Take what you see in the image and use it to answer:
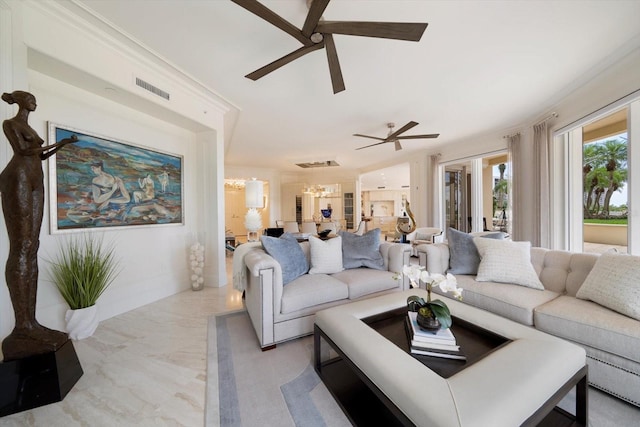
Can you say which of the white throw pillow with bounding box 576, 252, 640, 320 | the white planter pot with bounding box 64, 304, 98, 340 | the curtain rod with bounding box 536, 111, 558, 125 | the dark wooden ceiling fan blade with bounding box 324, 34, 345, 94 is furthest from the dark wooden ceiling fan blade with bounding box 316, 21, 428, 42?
the curtain rod with bounding box 536, 111, 558, 125

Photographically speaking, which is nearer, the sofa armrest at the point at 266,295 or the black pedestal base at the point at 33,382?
the black pedestal base at the point at 33,382

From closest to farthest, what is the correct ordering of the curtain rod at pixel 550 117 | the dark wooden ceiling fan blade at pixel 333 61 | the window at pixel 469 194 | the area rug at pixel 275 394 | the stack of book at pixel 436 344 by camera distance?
1. the stack of book at pixel 436 344
2. the area rug at pixel 275 394
3. the dark wooden ceiling fan blade at pixel 333 61
4. the curtain rod at pixel 550 117
5. the window at pixel 469 194

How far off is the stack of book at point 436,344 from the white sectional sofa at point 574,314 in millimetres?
951

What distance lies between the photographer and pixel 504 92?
3.02 m

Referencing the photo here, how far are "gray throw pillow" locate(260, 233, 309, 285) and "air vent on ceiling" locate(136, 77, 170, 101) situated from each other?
206cm

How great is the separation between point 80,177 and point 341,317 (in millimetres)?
2901

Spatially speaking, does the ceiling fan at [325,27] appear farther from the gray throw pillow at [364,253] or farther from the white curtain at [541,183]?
the white curtain at [541,183]

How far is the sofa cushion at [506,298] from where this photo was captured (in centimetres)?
171

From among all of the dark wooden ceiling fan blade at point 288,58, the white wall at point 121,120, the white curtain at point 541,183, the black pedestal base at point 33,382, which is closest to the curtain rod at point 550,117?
the white curtain at point 541,183

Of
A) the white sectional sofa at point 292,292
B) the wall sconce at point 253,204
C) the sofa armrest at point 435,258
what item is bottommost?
the white sectional sofa at point 292,292

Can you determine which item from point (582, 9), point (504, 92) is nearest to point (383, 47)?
point (582, 9)

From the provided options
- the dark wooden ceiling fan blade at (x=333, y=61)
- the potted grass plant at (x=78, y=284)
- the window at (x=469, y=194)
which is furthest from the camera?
the window at (x=469, y=194)

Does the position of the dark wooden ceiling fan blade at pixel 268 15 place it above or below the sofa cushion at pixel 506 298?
above

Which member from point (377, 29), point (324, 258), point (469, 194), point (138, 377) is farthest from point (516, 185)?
point (138, 377)
